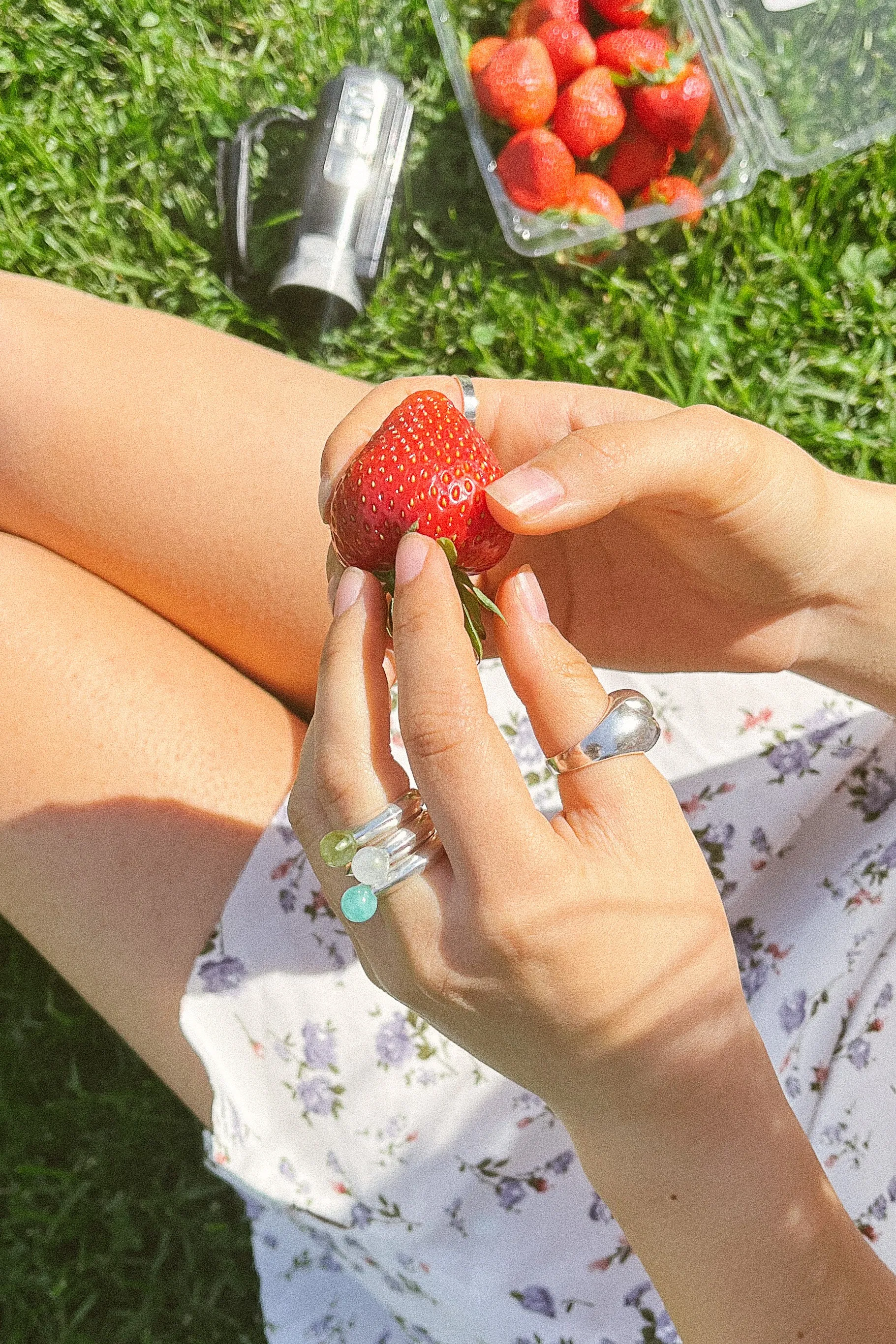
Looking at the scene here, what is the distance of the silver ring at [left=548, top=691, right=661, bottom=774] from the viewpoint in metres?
0.89

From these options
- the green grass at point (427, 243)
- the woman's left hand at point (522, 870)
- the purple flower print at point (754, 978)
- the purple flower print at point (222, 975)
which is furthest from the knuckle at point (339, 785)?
the green grass at point (427, 243)

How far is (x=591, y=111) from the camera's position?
78.0 inches

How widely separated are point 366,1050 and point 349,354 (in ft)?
4.68

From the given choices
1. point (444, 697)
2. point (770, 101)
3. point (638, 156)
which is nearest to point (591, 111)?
point (638, 156)

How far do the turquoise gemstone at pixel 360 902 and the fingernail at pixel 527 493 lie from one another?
0.34 m

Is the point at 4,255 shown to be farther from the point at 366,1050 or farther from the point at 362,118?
the point at 366,1050

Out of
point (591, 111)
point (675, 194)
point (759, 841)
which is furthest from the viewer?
point (675, 194)

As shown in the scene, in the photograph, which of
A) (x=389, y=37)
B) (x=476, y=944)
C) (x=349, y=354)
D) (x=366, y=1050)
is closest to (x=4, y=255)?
(x=349, y=354)

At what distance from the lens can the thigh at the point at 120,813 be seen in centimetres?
122

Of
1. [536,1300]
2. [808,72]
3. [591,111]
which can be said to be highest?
[808,72]

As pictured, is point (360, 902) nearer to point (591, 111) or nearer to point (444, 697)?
point (444, 697)

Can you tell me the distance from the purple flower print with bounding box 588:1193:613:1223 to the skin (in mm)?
251

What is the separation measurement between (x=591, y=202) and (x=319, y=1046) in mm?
1582

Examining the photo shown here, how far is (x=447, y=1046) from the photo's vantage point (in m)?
1.22
